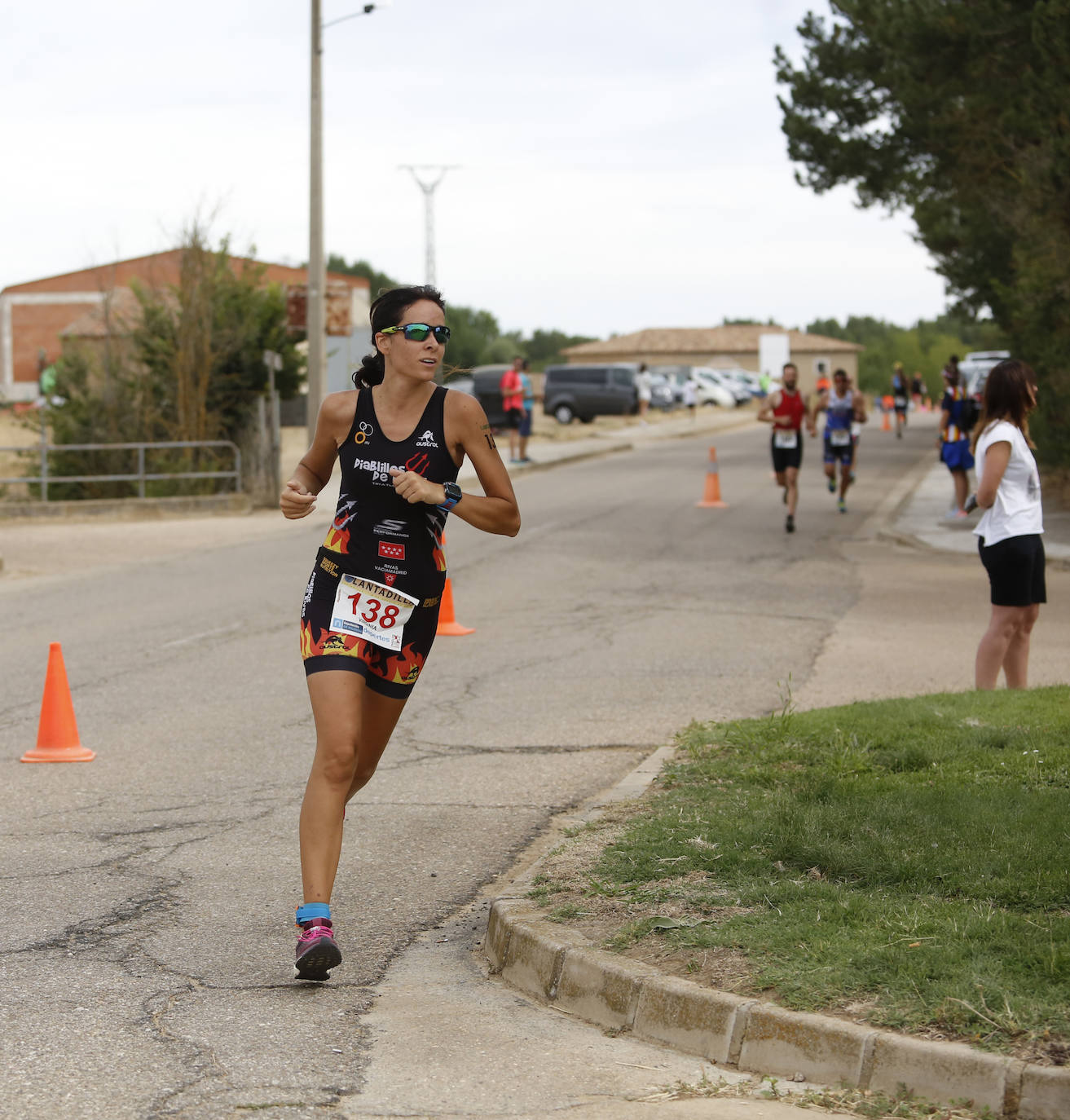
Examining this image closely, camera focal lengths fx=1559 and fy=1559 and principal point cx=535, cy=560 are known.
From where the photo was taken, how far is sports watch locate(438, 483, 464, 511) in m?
4.65

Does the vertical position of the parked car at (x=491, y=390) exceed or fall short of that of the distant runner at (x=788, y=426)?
it exceeds it

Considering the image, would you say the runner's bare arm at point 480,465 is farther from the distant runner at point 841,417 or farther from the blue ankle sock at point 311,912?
the distant runner at point 841,417

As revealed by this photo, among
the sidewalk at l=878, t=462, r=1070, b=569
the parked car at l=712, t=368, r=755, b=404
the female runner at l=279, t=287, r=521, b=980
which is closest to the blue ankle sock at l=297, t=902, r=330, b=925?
the female runner at l=279, t=287, r=521, b=980

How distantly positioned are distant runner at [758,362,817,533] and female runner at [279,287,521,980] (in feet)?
44.6

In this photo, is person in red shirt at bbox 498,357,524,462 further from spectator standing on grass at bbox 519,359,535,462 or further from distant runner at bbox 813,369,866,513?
distant runner at bbox 813,369,866,513

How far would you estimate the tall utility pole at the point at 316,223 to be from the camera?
24172 millimetres

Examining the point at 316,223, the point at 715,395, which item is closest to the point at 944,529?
the point at 316,223

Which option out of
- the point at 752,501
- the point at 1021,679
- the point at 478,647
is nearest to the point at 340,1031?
the point at 1021,679

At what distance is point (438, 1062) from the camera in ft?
13.1

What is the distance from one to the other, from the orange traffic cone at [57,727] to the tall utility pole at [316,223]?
54.3ft

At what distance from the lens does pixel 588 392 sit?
5153 centimetres

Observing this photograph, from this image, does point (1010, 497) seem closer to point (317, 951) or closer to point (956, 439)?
point (317, 951)

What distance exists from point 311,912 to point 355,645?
797mm

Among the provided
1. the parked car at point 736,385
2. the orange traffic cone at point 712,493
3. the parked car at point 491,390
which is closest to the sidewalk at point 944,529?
the orange traffic cone at point 712,493
